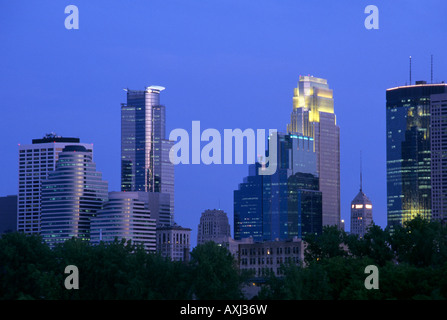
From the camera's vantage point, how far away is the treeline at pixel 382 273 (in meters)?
78.2

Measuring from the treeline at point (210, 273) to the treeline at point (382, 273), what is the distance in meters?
0.08

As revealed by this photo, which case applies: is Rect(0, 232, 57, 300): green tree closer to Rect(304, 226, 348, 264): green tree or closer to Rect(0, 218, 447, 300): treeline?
Rect(0, 218, 447, 300): treeline

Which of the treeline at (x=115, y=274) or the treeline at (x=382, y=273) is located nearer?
the treeline at (x=382, y=273)

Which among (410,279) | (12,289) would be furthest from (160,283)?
(410,279)

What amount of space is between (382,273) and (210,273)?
16.3m

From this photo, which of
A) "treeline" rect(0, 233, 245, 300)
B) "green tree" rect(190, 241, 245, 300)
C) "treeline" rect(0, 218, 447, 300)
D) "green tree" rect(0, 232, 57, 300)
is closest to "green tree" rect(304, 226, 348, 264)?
"treeline" rect(0, 218, 447, 300)

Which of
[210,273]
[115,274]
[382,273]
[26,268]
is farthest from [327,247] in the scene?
[26,268]

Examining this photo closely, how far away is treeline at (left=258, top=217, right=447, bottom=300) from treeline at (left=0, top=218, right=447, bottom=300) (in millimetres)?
81

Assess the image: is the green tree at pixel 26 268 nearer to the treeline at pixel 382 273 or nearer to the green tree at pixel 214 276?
the green tree at pixel 214 276

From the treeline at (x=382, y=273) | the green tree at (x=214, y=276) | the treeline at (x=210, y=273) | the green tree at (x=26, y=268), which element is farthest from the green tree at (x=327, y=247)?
the green tree at (x=26, y=268)
